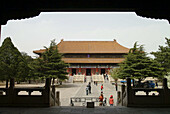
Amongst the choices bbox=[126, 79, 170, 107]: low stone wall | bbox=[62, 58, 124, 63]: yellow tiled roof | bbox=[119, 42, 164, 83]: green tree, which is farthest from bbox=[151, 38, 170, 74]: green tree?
bbox=[126, 79, 170, 107]: low stone wall

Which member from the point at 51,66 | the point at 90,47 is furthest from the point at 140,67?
the point at 90,47

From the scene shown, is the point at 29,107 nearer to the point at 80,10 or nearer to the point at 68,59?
the point at 80,10

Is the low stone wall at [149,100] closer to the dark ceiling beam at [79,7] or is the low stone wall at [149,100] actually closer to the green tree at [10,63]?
the dark ceiling beam at [79,7]

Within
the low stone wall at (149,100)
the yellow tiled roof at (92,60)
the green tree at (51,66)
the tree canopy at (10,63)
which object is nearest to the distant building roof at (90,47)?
the yellow tiled roof at (92,60)

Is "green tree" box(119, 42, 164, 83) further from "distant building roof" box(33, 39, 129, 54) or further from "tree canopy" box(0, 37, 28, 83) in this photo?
"distant building roof" box(33, 39, 129, 54)

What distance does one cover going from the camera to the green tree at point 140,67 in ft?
61.7

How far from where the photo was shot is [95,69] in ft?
135

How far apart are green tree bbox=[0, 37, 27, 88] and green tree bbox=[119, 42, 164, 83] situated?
1349cm

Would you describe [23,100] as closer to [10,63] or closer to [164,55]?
[10,63]

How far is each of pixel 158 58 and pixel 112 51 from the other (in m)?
17.8

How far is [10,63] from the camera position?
18.5 meters

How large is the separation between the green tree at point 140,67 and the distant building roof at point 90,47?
74.6 ft

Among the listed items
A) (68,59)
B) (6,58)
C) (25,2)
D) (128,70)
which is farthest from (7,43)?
(68,59)

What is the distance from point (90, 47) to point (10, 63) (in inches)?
1186
